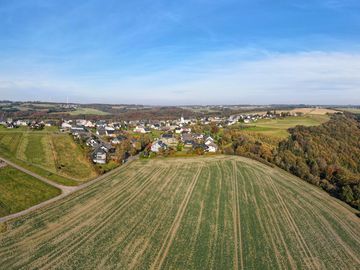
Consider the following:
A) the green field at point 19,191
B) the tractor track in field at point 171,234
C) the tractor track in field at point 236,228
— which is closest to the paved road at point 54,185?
the green field at point 19,191

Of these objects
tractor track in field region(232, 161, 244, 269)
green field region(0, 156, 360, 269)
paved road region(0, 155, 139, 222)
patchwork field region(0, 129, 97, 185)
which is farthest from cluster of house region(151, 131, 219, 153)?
tractor track in field region(232, 161, 244, 269)

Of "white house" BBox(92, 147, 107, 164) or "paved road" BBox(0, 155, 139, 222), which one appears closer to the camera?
"paved road" BBox(0, 155, 139, 222)

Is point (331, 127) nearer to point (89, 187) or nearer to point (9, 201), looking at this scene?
point (89, 187)

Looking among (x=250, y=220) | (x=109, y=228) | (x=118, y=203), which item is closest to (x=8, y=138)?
(x=118, y=203)

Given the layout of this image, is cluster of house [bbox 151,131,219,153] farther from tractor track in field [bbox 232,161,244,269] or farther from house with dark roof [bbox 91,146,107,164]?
tractor track in field [bbox 232,161,244,269]

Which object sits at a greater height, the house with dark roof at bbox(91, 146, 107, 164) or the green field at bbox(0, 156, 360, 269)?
the house with dark roof at bbox(91, 146, 107, 164)

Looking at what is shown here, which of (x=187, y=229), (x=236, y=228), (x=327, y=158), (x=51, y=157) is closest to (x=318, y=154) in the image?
(x=327, y=158)
